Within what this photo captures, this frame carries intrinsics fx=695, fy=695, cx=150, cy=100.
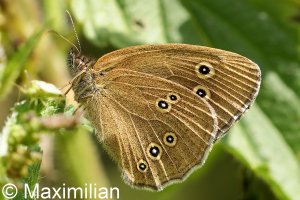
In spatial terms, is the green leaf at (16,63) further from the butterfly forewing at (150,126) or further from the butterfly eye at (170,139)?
the butterfly eye at (170,139)

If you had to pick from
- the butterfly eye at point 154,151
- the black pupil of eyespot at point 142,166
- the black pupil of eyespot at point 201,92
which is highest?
the black pupil of eyespot at point 201,92

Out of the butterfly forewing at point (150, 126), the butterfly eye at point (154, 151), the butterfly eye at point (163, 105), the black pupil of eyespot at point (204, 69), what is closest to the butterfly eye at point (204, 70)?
the black pupil of eyespot at point (204, 69)

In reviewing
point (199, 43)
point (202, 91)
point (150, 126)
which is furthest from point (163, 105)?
point (199, 43)

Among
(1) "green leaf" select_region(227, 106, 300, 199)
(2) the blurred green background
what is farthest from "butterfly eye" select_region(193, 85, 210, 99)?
(1) "green leaf" select_region(227, 106, 300, 199)

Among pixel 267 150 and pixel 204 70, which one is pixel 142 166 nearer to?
pixel 204 70

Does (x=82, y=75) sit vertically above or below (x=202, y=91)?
above

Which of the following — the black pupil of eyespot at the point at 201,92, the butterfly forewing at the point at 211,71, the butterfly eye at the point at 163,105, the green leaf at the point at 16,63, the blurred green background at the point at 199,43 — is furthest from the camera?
the blurred green background at the point at 199,43
